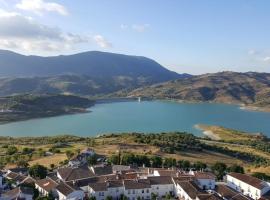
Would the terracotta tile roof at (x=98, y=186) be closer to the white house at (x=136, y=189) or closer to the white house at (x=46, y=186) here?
the white house at (x=136, y=189)

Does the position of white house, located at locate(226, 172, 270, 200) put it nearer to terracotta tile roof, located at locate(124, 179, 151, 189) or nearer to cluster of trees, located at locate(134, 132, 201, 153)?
terracotta tile roof, located at locate(124, 179, 151, 189)

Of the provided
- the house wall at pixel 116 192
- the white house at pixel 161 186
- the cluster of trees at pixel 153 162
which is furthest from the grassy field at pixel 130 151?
the white house at pixel 161 186

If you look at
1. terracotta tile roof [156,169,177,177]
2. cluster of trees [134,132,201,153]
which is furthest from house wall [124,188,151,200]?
cluster of trees [134,132,201,153]

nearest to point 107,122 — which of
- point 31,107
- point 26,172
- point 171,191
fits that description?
point 31,107

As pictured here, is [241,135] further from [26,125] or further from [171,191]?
[171,191]

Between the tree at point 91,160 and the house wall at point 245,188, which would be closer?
the house wall at point 245,188
